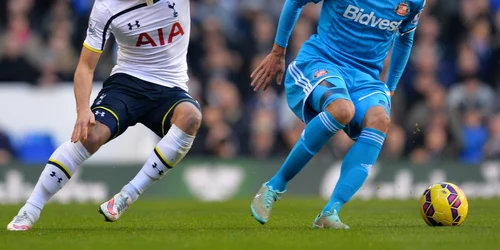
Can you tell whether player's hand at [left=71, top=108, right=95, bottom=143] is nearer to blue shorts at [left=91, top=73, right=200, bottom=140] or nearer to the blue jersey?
blue shorts at [left=91, top=73, right=200, bottom=140]

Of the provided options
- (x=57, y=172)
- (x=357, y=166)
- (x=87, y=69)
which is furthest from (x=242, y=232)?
(x=87, y=69)

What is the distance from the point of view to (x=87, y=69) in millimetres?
7898

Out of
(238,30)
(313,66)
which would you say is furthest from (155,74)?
(238,30)

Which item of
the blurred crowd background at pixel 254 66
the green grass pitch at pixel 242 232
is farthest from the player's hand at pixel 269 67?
the blurred crowd background at pixel 254 66

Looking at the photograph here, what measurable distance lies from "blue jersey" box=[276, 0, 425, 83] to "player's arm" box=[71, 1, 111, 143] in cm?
147

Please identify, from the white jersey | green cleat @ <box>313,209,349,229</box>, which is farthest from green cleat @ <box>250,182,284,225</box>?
the white jersey

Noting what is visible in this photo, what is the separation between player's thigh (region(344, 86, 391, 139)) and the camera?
7816mm

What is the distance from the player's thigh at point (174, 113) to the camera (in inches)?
332

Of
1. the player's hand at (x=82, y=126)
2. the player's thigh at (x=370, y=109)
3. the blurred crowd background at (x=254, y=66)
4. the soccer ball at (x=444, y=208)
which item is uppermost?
the player's thigh at (x=370, y=109)

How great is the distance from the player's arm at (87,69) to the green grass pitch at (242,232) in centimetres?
84

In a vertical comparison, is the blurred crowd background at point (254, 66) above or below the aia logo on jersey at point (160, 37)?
below

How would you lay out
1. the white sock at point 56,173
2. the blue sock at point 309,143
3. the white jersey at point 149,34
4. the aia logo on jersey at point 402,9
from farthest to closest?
the aia logo on jersey at point 402,9, the white jersey at point 149,34, the white sock at point 56,173, the blue sock at point 309,143

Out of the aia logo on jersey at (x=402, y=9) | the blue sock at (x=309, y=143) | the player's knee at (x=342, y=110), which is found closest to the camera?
the player's knee at (x=342, y=110)

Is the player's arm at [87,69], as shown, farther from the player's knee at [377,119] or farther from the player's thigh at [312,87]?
the player's knee at [377,119]
